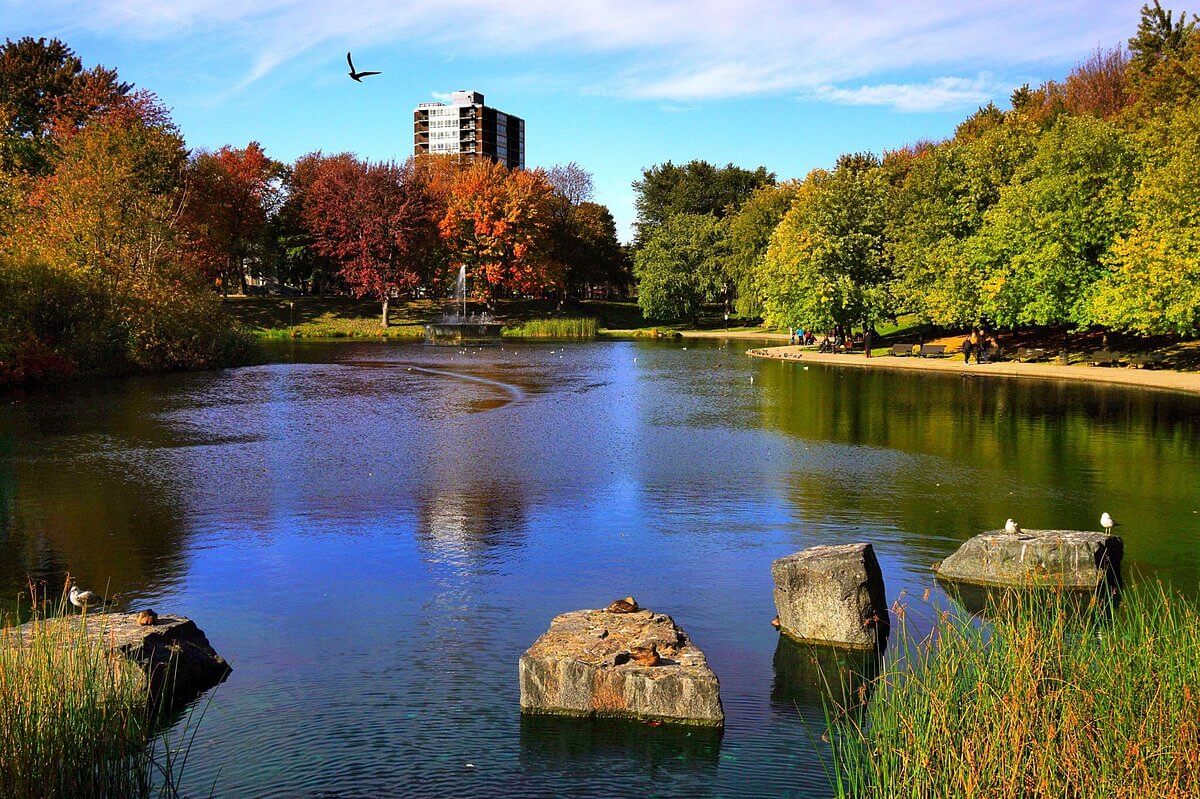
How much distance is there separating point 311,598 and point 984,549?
8.02 meters

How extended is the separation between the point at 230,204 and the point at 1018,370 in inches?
2396

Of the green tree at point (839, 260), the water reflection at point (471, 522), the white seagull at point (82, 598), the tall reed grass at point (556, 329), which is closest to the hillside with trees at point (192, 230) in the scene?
the tall reed grass at point (556, 329)

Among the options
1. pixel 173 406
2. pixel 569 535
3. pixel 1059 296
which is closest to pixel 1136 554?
pixel 569 535

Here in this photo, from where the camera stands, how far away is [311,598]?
38.0ft

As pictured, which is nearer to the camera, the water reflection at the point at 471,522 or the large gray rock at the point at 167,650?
the large gray rock at the point at 167,650

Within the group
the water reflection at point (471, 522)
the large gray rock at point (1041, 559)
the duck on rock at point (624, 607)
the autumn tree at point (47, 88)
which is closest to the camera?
the duck on rock at point (624, 607)

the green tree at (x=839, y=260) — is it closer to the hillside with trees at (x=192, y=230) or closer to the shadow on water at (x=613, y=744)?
the hillside with trees at (x=192, y=230)

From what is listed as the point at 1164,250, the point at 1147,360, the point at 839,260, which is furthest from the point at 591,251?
the point at 1164,250

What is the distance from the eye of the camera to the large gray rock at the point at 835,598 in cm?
1014

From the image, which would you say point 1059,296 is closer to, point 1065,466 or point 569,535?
point 1065,466

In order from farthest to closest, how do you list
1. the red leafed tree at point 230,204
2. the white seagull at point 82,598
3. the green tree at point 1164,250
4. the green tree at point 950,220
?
1. the red leafed tree at point 230,204
2. the green tree at point 950,220
3. the green tree at point 1164,250
4. the white seagull at point 82,598

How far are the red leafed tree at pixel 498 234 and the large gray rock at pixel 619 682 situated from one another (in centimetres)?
7889

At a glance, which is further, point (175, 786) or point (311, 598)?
point (311, 598)

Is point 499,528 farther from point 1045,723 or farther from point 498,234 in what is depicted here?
point 498,234
